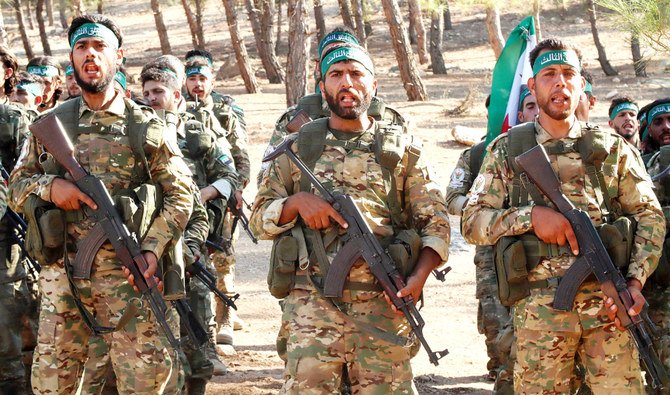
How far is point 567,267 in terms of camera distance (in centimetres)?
484

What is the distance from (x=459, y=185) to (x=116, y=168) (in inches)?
105

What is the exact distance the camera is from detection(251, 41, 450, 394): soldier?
189 inches

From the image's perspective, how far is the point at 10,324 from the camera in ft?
21.2

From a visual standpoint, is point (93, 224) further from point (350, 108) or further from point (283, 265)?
point (350, 108)

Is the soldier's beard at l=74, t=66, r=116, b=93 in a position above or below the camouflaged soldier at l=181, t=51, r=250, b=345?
above

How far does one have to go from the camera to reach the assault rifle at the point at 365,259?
473 centimetres

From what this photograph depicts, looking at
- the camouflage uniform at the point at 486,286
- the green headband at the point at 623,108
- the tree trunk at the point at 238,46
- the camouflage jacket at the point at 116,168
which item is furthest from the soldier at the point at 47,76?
the tree trunk at the point at 238,46

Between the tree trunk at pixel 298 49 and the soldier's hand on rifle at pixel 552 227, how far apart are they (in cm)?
1092

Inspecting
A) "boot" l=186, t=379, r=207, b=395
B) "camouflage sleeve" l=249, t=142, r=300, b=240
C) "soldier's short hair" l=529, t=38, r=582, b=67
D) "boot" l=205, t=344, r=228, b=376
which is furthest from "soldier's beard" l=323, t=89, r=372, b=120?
"boot" l=205, t=344, r=228, b=376

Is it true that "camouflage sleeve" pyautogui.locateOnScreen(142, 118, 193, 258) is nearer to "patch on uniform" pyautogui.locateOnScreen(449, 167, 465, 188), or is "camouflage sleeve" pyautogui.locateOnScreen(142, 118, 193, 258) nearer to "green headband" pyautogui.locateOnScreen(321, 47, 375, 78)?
"green headband" pyautogui.locateOnScreen(321, 47, 375, 78)

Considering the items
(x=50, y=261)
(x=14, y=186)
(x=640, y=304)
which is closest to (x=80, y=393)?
(x=50, y=261)

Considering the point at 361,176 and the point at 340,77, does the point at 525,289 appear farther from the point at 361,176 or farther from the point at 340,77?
the point at 340,77

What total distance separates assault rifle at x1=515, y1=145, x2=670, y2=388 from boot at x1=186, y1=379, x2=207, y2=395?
2701mm

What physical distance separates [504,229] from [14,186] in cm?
256
